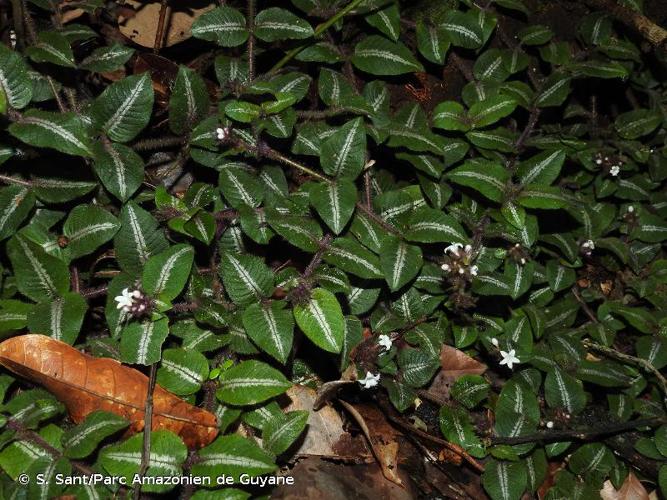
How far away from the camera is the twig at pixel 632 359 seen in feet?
13.9

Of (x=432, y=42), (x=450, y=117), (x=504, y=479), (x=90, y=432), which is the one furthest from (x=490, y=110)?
(x=90, y=432)

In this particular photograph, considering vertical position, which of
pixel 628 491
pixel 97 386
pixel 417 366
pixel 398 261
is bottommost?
pixel 628 491

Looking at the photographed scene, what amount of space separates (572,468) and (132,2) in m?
4.65

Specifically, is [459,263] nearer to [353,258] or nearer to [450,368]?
[353,258]

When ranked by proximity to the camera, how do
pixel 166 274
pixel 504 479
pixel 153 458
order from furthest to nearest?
pixel 504 479, pixel 166 274, pixel 153 458

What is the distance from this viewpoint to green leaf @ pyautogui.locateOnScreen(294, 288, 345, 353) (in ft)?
10.7

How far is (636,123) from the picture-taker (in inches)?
200

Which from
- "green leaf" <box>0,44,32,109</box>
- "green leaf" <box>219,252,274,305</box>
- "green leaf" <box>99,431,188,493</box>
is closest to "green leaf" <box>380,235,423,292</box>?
"green leaf" <box>219,252,274,305</box>

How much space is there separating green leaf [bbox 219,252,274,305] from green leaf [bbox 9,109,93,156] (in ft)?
3.19

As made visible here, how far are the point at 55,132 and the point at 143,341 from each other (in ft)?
4.02

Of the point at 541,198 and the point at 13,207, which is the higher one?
the point at 541,198

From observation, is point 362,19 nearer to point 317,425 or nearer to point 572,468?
point 317,425

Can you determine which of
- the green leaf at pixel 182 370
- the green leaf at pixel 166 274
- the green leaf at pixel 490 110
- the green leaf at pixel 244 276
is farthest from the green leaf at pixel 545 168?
the green leaf at pixel 182 370

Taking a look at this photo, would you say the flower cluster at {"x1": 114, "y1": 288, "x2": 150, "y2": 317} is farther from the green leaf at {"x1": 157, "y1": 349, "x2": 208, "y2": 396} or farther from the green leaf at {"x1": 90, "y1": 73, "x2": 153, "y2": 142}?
the green leaf at {"x1": 90, "y1": 73, "x2": 153, "y2": 142}
